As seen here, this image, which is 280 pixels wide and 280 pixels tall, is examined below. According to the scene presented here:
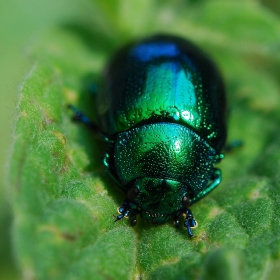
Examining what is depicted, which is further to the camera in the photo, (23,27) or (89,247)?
(23,27)

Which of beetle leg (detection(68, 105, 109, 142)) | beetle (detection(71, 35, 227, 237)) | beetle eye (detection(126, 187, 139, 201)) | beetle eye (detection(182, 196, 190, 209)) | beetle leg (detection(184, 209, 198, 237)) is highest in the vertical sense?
beetle leg (detection(68, 105, 109, 142))

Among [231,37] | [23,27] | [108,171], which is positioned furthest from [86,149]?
[23,27]

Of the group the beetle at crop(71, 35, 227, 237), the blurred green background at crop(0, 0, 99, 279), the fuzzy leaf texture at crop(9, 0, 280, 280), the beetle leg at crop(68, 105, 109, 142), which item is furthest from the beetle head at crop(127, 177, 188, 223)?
the blurred green background at crop(0, 0, 99, 279)

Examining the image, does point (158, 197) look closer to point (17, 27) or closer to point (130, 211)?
point (130, 211)

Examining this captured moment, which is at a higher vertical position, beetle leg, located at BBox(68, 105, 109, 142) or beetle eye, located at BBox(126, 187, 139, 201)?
beetle leg, located at BBox(68, 105, 109, 142)

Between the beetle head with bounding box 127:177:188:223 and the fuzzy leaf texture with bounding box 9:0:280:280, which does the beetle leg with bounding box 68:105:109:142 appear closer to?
the fuzzy leaf texture with bounding box 9:0:280:280

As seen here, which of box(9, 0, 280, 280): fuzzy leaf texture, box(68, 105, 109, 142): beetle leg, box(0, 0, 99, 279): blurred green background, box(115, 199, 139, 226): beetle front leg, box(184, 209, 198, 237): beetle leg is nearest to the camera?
box(9, 0, 280, 280): fuzzy leaf texture

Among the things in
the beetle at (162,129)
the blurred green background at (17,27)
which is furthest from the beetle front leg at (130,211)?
the blurred green background at (17,27)

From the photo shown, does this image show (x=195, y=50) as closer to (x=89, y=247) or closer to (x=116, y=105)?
(x=116, y=105)
